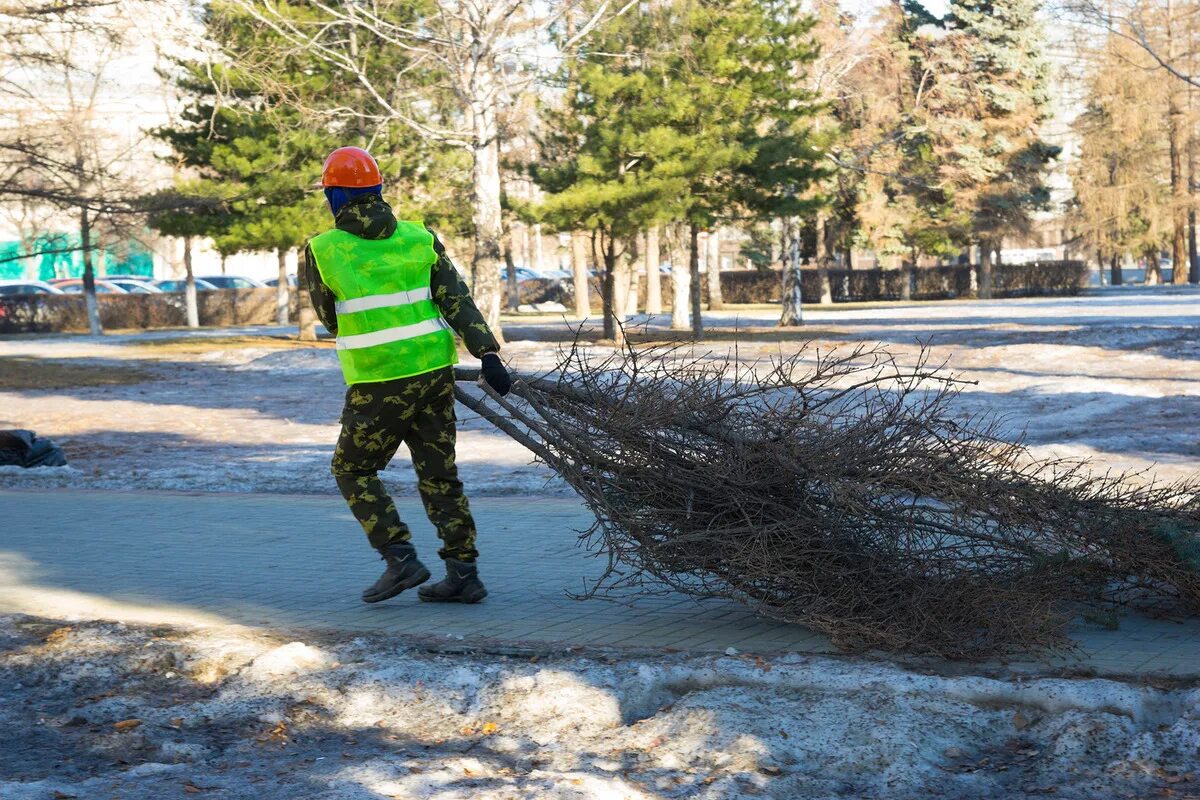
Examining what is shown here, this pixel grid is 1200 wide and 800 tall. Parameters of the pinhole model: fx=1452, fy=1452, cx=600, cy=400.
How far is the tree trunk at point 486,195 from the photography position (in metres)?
26.4

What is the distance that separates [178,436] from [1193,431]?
9.73 meters

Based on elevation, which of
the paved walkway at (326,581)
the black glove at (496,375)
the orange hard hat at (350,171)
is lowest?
the paved walkway at (326,581)

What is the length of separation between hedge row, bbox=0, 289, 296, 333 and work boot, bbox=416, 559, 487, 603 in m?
40.5

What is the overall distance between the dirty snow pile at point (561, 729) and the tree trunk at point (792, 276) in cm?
3074

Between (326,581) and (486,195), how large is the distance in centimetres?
2072

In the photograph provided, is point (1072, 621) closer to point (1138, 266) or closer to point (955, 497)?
point (955, 497)

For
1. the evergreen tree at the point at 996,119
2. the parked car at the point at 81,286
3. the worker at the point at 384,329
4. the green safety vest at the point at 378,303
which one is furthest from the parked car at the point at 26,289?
the green safety vest at the point at 378,303

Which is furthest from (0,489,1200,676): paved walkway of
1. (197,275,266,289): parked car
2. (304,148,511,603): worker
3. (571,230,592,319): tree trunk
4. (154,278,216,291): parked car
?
(197,275,266,289): parked car

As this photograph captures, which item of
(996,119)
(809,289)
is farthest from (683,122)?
(809,289)

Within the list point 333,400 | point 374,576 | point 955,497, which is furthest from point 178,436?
point 955,497

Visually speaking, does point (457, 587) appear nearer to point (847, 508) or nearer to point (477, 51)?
point (847, 508)

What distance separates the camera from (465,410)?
55.4 feet

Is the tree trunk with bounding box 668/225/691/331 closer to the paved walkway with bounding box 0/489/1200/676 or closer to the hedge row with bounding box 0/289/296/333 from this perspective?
the hedge row with bounding box 0/289/296/333

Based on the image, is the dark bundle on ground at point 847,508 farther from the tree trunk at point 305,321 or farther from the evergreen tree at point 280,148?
the tree trunk at point 305,321
